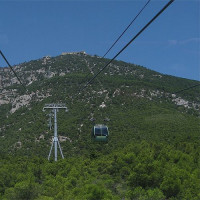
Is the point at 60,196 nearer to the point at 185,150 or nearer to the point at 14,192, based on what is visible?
the point at 14,192

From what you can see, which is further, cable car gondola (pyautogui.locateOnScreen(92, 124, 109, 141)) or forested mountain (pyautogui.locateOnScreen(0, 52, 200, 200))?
cable car gondola (pyautogui.locateOnScreen(92, 124, 109, 141))

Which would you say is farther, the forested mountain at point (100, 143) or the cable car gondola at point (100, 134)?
the cable car gondola at point (100, 134)

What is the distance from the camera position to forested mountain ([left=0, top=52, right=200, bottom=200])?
23891 mm

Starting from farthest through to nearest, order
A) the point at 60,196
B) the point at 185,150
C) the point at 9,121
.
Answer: the point at 9,121 → the point at 185,150 → the point at 60,196

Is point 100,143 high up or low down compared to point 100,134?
down

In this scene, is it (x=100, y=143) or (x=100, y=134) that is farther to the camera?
(x=100, y=143)

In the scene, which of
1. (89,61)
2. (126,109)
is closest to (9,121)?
(126,109)

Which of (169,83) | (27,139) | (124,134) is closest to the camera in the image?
(124,134)

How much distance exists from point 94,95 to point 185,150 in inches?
1965

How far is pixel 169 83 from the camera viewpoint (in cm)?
10281

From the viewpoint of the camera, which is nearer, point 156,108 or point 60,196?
point 60,196

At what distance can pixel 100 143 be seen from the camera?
1083 inches

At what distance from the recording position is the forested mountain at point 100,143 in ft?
78.4

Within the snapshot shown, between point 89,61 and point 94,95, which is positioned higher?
point 89,61
